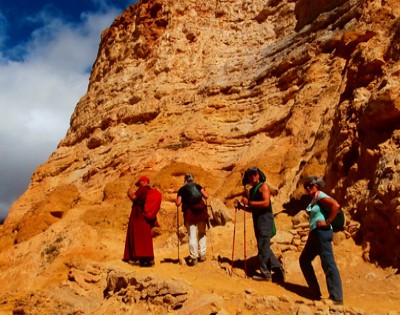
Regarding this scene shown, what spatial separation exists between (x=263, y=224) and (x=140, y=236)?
90.6 inches

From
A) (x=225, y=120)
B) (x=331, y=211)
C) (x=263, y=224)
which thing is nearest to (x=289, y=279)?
(x=263, y=224)

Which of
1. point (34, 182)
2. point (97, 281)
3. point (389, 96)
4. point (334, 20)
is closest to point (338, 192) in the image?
point (389, 96)

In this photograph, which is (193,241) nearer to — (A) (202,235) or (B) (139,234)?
(A) (202,235)

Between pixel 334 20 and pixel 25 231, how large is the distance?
15.3m

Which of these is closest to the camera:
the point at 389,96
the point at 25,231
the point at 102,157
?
the point at 389,96

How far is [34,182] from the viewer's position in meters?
27.0

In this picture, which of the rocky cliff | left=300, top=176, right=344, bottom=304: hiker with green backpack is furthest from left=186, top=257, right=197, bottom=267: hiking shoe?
the rocky cliff

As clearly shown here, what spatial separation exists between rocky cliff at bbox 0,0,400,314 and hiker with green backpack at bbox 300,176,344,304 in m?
1.34

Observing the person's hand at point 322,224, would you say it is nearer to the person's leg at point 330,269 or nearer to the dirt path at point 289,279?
the person's leg at point 330,269

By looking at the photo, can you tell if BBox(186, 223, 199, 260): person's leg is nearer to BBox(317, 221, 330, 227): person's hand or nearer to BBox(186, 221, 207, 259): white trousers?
BBox(186, 221, 207, 259): white trousers

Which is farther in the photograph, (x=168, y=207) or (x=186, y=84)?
(x=186, y=84)

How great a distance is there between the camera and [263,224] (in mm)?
6594

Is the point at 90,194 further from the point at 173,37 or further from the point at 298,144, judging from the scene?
the point at 173,37

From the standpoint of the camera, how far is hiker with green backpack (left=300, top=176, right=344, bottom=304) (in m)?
5.41
